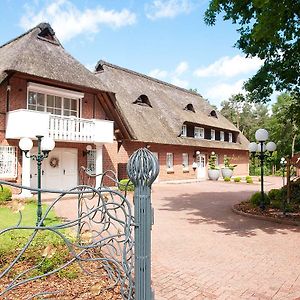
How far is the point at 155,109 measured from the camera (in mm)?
25531

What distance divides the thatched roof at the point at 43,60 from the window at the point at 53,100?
0.80 meters

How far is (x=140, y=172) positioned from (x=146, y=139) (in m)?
18.2

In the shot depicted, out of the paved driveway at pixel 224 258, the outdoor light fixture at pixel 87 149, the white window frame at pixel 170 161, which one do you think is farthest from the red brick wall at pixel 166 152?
the paved driveway at pixel 224 258

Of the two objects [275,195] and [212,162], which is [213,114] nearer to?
[212,162]

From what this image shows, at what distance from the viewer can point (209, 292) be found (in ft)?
14.3

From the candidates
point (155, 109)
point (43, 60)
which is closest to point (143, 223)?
point (43, 60)

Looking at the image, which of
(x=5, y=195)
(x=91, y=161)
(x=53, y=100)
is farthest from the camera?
(x=91, y=161)

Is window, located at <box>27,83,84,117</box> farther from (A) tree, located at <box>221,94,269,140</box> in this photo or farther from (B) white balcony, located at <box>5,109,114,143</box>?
(A) tree, located at <box>221,94,269,140</box>

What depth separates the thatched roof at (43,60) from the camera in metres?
14.2

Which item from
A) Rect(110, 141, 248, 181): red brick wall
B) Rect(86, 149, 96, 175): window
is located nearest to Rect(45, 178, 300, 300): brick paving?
Rect(86, 149, 96, 175): window

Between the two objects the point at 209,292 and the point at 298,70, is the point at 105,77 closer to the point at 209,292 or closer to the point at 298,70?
the point at 298,70

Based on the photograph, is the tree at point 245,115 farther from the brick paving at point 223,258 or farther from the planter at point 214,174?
the brick paving at point 223,258

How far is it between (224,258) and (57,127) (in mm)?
11322

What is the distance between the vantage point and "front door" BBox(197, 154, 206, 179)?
2800 cm
